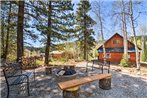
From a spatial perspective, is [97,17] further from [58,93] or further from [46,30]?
[58,93]

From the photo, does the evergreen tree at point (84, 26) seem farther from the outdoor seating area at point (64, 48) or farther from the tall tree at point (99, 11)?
the tall tree at point (99, 11)

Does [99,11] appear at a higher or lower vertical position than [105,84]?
higher

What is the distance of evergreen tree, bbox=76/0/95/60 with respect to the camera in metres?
21.6

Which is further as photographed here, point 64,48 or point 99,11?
point 99,11

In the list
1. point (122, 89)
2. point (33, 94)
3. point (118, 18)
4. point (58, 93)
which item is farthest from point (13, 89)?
point (118, 18)

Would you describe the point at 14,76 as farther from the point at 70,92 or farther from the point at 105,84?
the point at 105,84

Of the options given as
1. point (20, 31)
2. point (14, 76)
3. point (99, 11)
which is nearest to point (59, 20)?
point (20, 31)

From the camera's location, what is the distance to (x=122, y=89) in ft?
20.4

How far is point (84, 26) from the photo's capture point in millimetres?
21719

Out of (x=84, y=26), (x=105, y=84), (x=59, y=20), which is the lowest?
(x=105, y=84)

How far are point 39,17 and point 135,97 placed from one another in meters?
7.55

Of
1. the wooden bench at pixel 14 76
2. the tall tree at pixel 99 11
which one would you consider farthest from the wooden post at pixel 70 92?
the tall tree at pixel 99 11

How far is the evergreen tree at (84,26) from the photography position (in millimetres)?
21609

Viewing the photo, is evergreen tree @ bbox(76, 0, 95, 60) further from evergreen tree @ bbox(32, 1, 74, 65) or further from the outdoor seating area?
evergreen tree @ bbox(32, 1, 74, 65)
